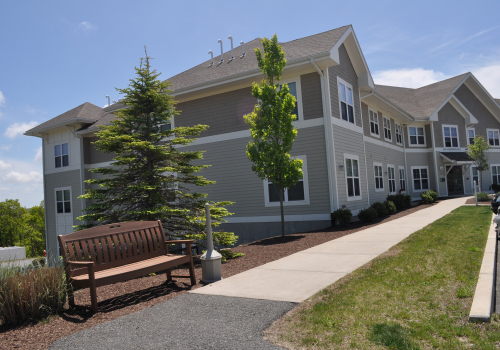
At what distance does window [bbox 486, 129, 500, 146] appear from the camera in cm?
3278

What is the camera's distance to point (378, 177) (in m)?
21.4

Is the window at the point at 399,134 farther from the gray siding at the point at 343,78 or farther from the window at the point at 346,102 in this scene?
the window at the point at 346,102

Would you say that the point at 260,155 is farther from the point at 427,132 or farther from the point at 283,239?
the point at 427,132

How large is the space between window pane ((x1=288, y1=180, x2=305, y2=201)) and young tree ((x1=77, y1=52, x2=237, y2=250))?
578 centimetres

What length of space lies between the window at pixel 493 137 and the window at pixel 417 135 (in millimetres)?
7754

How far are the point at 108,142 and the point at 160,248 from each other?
381 centimetres

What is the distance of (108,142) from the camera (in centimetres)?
932

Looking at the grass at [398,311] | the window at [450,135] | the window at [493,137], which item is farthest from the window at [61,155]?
the window at [493,137]

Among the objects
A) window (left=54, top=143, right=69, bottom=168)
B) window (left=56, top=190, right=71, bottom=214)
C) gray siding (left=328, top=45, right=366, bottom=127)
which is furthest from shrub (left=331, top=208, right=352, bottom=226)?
window (left=54, top=143, right=69, bottom=168)

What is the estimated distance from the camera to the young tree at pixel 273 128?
11.7 m

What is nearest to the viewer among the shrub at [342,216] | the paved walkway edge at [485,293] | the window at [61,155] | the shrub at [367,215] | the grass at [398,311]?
the grass at [398,311]

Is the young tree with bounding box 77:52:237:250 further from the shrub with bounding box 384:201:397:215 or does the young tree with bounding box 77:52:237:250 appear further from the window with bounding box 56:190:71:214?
the window with bounding box 56:190:71:214

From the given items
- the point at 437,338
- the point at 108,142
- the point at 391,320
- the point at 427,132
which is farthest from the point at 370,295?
the point at 427,132

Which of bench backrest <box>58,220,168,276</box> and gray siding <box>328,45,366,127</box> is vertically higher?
gray siding <box>328,45,366,127</box>
